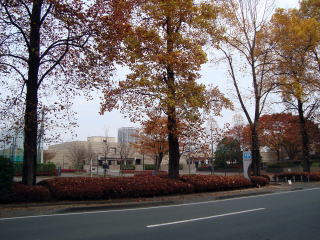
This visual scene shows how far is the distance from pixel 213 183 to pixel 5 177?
10978 millimetres

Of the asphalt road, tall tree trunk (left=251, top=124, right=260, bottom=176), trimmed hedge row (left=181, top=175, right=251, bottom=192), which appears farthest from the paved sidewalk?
tall tree trunk (left=251, top=124, right=260, bottom=176)

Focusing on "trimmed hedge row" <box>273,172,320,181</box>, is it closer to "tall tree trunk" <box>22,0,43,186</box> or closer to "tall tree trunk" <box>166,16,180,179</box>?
"tall tree trunk" <box>166,16,180,179</box>

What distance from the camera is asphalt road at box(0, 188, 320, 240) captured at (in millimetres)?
6969

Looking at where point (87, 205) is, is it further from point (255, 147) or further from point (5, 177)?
point (255, 147)

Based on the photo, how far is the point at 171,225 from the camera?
815cm

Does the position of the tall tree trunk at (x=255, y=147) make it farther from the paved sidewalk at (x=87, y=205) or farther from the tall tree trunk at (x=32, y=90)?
the tall tree trunk at (x=32, y=90)

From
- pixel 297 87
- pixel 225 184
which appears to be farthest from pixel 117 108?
pixel 297 87

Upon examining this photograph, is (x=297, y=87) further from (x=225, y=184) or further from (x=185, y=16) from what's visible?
(x=185, y=16)

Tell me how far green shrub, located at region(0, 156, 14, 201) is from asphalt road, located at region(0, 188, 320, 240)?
7.05 ft

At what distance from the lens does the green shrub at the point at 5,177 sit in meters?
10.8

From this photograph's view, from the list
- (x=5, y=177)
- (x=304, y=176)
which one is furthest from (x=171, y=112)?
(x=304, y=176)

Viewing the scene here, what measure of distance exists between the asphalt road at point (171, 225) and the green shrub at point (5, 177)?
215cm

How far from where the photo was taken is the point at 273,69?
24.3 metres

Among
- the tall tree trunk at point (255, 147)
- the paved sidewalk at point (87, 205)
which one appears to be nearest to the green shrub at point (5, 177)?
the paved sidewalk at point (87, 205)
